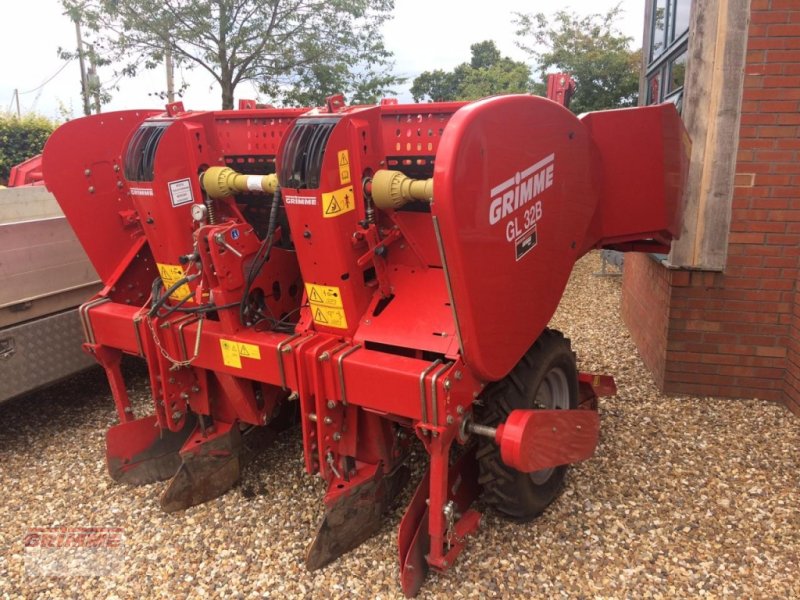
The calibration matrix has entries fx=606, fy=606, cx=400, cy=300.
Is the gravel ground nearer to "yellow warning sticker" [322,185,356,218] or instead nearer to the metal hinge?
the metal hinge

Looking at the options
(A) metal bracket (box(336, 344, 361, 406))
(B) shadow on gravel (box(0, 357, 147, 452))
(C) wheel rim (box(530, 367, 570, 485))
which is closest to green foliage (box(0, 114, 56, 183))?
(B) shadow on gravel (box(0, 357, 147, 452))

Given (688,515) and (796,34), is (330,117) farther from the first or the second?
(796,34)

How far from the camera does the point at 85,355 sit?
4.11 m

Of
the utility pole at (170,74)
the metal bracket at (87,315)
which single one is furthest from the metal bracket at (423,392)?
the utility pole at (170,74)

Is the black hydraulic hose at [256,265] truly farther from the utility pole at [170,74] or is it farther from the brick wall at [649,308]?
the utility pole at [170,74]

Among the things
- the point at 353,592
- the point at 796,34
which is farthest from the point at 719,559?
the point at 796,34

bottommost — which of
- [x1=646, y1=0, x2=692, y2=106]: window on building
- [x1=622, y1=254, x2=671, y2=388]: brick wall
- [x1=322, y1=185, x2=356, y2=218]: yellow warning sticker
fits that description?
[x1=622, y1=254, x2=671, y2=388]: brick wall

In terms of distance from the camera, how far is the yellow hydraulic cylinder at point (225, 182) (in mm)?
2855

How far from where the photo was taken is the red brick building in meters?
3.53

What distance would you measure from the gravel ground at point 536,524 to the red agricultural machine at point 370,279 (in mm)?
156

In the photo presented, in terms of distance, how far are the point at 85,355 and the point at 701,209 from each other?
4131 millimetres

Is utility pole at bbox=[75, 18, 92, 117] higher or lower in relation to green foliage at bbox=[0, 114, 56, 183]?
higher

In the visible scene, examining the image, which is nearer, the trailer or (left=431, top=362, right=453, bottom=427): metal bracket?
(left=431, top=362, right=453, bottom=427): metal bracket

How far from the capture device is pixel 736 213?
3.76 m
